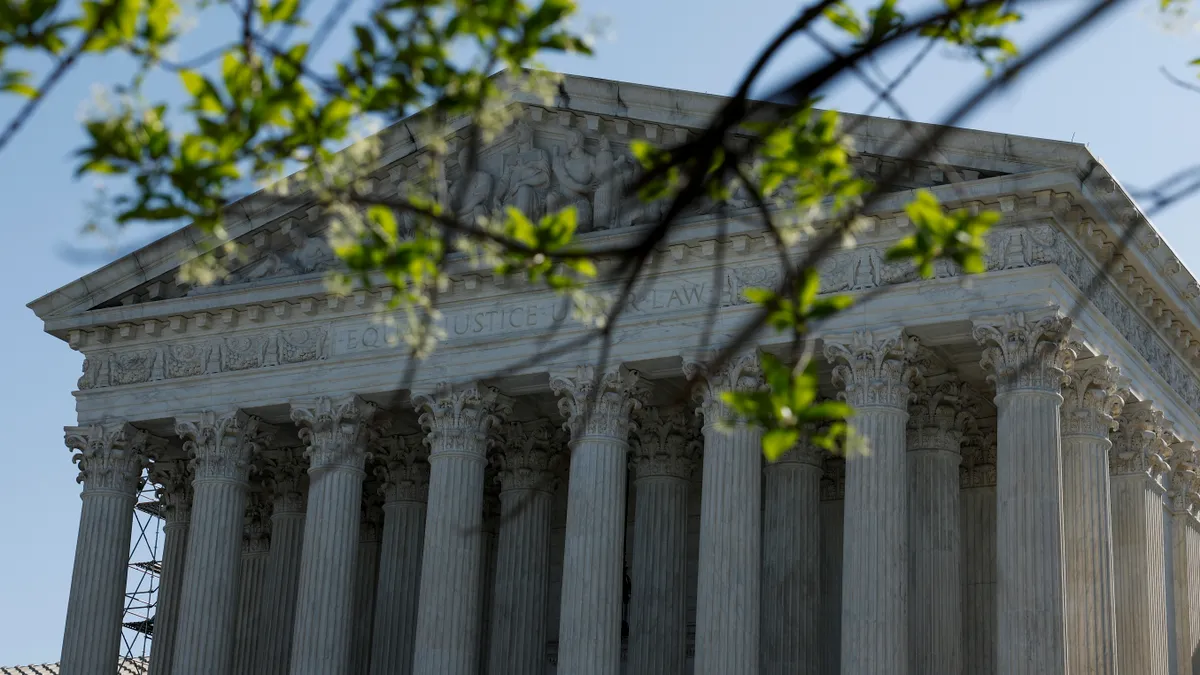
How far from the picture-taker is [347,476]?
46531 mm

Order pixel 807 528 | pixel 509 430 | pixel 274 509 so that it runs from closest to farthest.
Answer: pixel 807 528, pixel 509 430, pixel 274 509

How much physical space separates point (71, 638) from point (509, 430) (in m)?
11.8

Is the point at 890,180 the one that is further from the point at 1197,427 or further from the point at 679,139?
the point at 1197,427

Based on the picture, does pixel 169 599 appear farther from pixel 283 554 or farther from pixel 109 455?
pixel 109 455

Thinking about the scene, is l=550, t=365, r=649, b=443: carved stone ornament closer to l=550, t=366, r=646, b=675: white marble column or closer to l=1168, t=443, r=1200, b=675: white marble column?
l=550, t=366, r=646, b=675: white marble column

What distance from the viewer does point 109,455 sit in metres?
49.3

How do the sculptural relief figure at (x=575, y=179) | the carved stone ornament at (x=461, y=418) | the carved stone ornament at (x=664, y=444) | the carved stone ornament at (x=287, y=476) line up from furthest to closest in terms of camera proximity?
the carved stone ornament at (x=287, y=476) → the carved stone ornament at (x=664, y=444) → the carved stone ornament at (x=461, y=418) → the sculptural relief figure at (x=575, y=179)

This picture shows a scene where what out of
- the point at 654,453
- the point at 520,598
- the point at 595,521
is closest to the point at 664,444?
the point at 654,453

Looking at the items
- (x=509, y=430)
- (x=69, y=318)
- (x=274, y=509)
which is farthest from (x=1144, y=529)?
(x=69, y=318)

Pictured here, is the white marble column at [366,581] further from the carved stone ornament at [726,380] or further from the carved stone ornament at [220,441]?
the carved stone ornament at [726,380]

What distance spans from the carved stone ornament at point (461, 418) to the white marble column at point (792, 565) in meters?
6.65

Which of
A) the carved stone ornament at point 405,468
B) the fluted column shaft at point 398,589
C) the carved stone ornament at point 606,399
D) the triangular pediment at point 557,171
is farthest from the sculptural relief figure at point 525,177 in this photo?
the fluted column shaft at point 398,589

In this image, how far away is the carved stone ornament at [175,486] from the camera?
175ft

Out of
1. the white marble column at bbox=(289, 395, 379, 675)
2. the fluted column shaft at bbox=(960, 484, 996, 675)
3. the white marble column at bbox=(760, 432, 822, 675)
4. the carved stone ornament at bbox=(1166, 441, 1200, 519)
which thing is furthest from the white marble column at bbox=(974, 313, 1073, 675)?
the white marble column at bbox=(289, 395, 379, 675)
